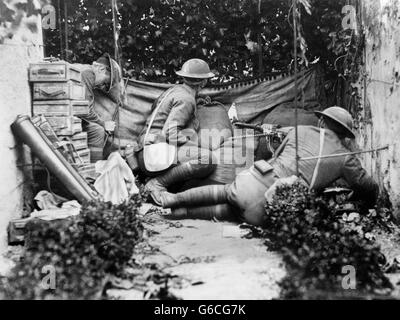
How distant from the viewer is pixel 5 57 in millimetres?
5504

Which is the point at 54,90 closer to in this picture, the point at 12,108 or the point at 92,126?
the point at 12,108

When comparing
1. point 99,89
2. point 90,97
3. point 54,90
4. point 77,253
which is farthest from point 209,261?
point 99,89

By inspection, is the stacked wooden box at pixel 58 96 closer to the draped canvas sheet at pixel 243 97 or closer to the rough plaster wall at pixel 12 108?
the rough plaster wall at pixel 12 108

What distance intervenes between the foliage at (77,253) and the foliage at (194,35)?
471cm

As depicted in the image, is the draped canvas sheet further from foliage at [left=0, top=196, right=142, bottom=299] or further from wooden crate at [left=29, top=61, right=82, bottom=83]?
foliage at [left=0, top=196, right=142, bottom=299]

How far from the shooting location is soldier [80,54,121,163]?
7641mm

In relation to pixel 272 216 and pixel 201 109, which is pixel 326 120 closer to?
pixel 272 216

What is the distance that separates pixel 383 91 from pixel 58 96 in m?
3.93

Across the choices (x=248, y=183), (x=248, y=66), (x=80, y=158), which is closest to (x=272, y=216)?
(x=248, y=183)

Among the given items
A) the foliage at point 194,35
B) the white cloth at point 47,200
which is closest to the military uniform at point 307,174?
the white cloth at point 47,200

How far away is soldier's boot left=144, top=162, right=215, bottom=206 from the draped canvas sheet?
5.18ft

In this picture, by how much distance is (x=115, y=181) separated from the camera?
6684 millimetres

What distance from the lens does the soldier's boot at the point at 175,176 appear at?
6980 millimetres
